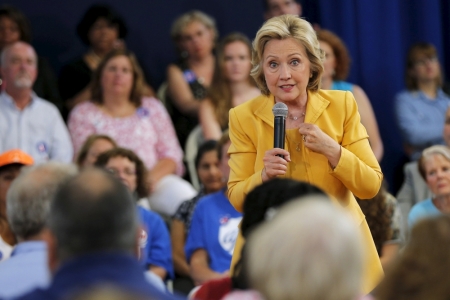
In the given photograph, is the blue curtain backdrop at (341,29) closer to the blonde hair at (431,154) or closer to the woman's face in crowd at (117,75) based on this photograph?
the woman's face in crowd at (117,75)

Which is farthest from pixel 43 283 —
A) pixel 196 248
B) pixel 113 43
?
pixel 113 43

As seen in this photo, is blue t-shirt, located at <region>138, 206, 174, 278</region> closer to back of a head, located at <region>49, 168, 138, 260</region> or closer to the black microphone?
the black microphone

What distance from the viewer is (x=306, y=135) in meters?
2.83

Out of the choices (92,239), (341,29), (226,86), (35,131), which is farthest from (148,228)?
(92,239)

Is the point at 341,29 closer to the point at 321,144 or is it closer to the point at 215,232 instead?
the point at 215,232

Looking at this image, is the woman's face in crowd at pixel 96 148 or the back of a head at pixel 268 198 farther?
the woman's face in crowd at pixel 96 148

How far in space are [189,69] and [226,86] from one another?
1.63 feet

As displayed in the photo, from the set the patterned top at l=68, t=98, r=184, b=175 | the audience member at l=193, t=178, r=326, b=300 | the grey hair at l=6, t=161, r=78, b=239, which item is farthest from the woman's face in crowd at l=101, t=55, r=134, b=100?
the audience member at l=193, t=178, r=326, b=300

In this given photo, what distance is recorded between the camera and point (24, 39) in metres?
6.12

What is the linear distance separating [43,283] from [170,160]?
3.14 meters

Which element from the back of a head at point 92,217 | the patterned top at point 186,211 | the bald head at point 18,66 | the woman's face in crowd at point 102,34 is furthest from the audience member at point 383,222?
the back of a head at point 92,217

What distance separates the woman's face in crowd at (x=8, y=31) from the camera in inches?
239

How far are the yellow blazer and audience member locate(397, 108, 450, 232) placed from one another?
263cm

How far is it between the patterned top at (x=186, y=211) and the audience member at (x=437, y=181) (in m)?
1.25
